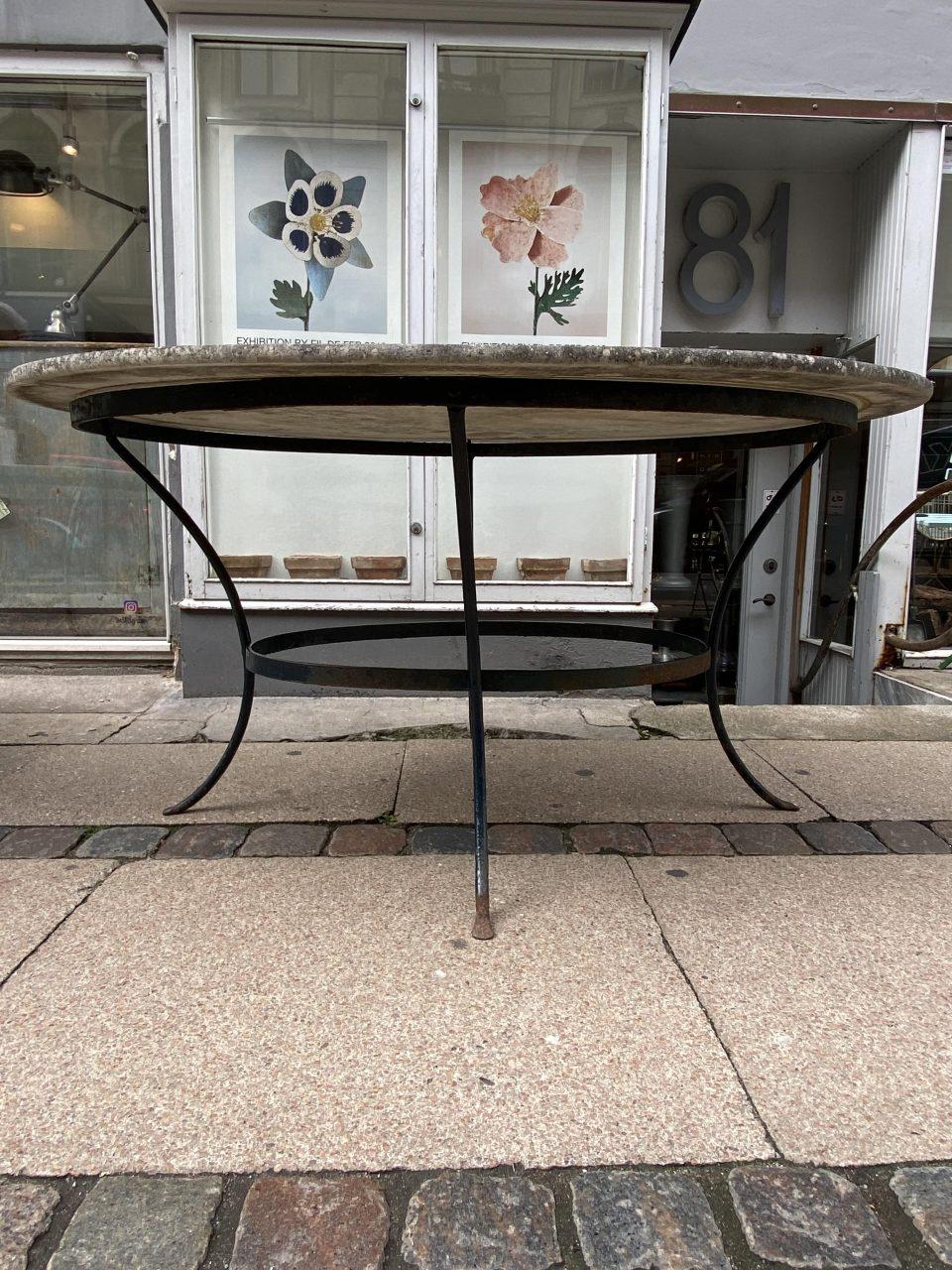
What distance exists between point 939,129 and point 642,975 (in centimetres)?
521

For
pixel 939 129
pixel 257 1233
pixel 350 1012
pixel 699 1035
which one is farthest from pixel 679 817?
pixel 939 129

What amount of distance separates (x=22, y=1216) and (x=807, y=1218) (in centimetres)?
101

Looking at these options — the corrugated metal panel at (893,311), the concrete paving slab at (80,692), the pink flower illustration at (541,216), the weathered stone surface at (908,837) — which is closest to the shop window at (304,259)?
the pink flower illustration at (541,216)

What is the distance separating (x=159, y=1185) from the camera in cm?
113

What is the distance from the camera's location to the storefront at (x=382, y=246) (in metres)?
4.09

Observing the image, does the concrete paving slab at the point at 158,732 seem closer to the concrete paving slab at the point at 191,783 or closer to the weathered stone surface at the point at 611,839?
the concrete paving slab at the point at 191,783

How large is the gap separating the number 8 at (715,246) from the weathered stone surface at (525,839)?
4218mm

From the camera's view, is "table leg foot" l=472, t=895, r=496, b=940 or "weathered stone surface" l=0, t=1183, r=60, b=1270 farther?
"table leg foot" l=472, t=895, r=496, b=940

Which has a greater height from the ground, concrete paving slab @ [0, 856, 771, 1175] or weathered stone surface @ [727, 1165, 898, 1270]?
concrete paving slab @ [0, 856, 771, 1175]

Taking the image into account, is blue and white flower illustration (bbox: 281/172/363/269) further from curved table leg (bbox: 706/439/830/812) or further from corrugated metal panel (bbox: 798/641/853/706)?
corrugated metal panel (bbox: 798/641/853/706)

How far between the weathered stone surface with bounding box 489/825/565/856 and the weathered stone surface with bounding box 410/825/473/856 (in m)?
0.07

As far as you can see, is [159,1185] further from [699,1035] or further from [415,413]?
[415,413]

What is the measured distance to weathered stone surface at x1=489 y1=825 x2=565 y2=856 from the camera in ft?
7.28

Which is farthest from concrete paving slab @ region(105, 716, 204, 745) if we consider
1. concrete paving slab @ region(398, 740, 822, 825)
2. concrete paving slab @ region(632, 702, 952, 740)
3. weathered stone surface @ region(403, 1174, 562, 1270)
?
weathered stone surface @ region(403, 1174, 562, 1270)
